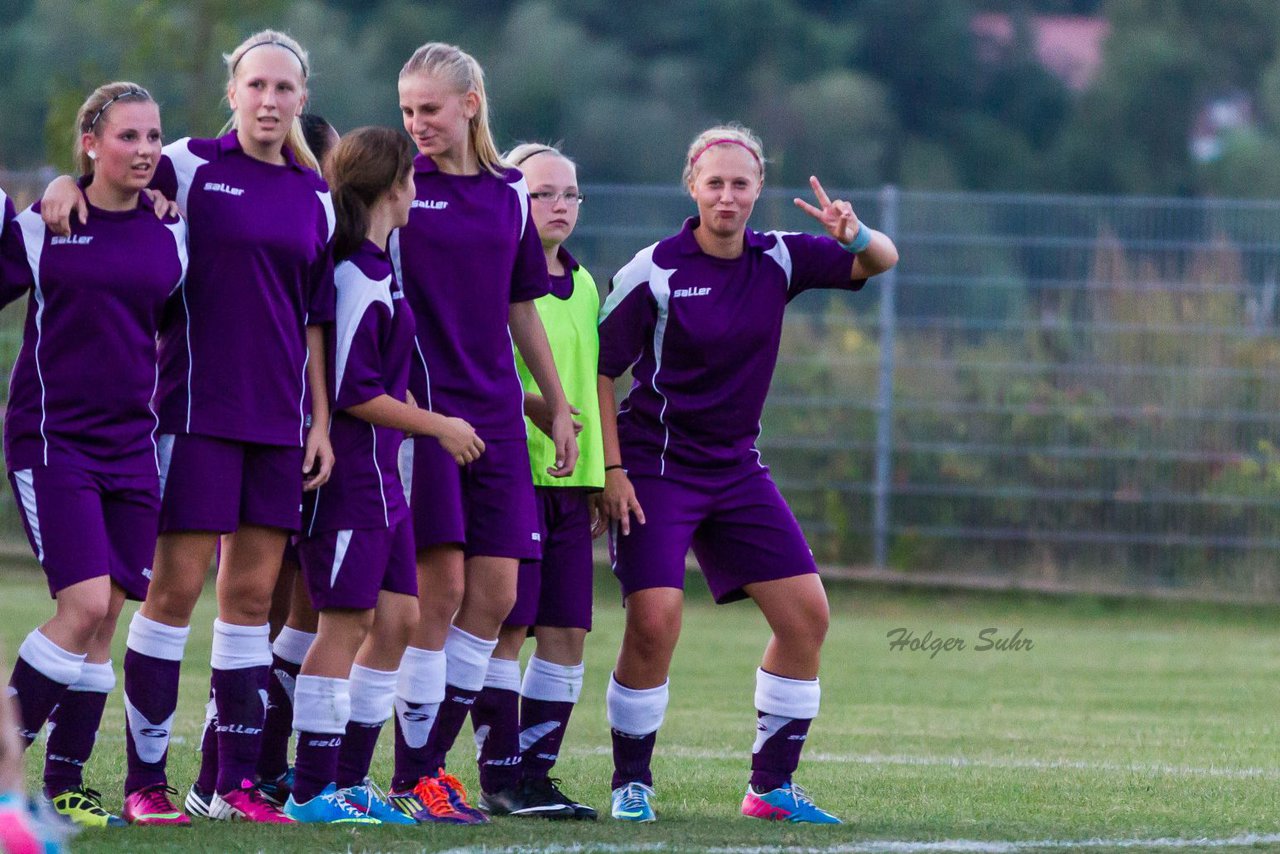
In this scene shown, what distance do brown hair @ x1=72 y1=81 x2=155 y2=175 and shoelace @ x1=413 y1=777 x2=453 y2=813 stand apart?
5.72 ft

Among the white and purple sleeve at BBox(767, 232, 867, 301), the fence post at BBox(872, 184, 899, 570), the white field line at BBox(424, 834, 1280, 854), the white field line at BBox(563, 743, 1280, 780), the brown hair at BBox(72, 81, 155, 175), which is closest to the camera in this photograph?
the white field line at BBox(424, 834, 1280, 854)

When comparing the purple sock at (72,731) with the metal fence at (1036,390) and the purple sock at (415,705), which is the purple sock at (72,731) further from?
the metal fence at (1036,390)

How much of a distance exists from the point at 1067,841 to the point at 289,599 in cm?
219

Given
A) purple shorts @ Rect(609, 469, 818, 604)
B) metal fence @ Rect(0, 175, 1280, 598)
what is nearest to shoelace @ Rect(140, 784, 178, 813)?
purple shorts @ Rect(609, 469, 818, 604)

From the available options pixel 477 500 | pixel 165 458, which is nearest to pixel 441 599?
pixel 477 500

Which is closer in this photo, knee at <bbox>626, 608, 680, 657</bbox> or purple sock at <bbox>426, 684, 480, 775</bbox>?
purple sock at <bbox>426, 684, 480, 775</bbox>

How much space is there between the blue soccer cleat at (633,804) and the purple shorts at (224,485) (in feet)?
3.95

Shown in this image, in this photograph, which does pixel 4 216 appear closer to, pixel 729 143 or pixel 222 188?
pixel 222 188

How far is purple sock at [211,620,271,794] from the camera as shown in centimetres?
502

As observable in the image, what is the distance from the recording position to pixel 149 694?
502cm

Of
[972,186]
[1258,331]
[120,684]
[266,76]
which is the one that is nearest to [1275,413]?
[1258,331]

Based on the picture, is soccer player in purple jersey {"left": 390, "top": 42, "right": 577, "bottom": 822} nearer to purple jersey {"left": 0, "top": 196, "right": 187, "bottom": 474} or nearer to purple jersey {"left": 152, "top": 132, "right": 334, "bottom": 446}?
purple jersey {"left": 152, "top": 132, "right": 334, "bottom": 446}

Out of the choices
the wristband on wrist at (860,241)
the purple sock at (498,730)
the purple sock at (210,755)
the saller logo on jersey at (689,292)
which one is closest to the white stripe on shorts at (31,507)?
the purple sock at (210,755)

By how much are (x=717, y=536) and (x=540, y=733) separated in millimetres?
729
